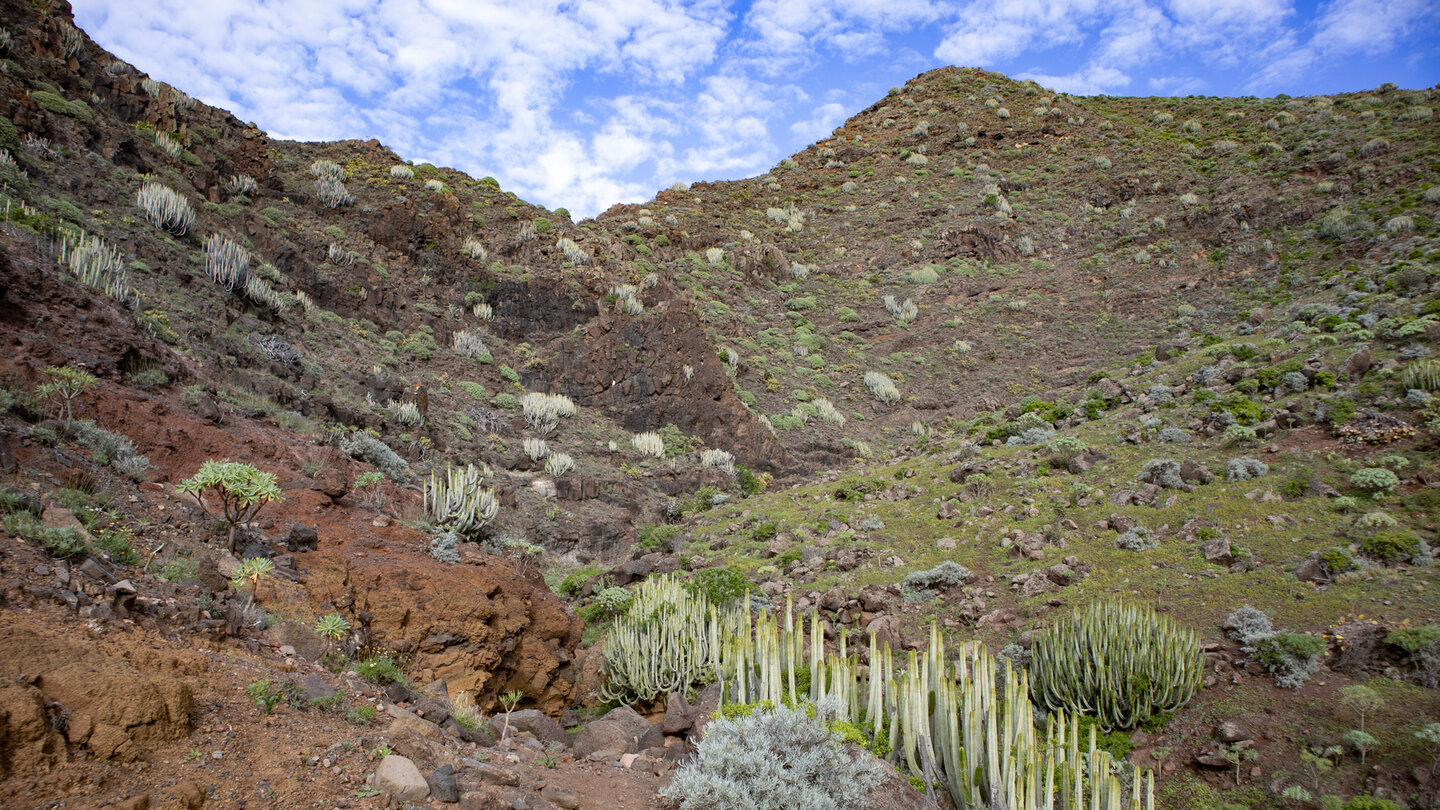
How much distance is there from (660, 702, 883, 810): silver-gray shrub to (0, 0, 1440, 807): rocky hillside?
1.65 ft

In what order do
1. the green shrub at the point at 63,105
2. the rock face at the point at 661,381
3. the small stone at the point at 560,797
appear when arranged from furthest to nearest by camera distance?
the rock face at the point at 661,381 < the green shrub at the point at 63,105 < the small stone at the point at 560,797

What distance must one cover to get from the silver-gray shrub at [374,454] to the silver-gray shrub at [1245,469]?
480 inches

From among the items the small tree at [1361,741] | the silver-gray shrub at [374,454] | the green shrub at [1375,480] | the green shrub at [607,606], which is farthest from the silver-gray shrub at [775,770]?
the green shrub at [1375,480]

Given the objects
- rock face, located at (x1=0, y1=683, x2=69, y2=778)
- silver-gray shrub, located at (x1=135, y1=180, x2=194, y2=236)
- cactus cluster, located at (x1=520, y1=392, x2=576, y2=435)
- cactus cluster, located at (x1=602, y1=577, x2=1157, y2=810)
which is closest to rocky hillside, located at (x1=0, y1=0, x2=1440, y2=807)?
rock face, located at (x1=0, y1=683, x2=69, y2=778)

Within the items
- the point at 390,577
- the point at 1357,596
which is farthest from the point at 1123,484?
the point at 390,577

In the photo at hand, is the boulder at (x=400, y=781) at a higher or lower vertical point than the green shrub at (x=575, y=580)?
higher

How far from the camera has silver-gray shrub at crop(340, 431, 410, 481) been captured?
Answer: 9484mm

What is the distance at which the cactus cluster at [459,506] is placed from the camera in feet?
29.2

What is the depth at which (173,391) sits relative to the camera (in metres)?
7.90

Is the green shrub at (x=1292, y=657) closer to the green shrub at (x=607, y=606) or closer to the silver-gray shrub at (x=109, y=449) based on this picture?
the green shrub at (x=607, y=606)

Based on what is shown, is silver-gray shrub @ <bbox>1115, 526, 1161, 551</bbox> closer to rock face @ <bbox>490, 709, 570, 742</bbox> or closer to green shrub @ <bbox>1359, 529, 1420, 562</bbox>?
green shrub @ <bbox>1359, 529, 1420, 562</bbox>

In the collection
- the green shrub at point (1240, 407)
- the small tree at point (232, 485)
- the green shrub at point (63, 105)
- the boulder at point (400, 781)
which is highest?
the green shrub at point (63, 105)

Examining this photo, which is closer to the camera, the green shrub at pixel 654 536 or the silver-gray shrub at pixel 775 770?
the silver-gray shrub at pixel 775 770

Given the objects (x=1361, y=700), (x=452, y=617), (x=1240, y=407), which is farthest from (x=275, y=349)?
(x=1240, y=407)
